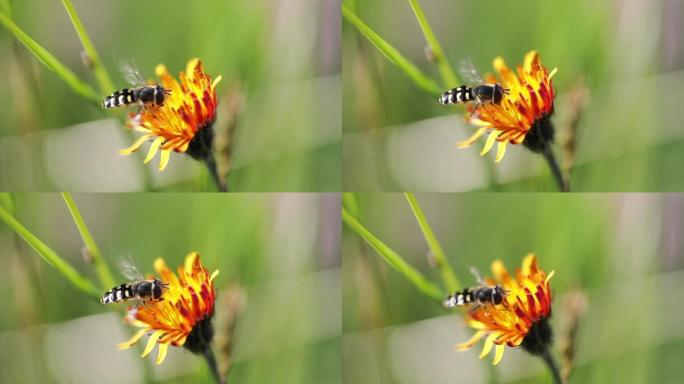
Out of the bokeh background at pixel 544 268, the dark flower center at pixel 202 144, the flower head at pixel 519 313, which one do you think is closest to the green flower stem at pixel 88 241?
the dark flower center at pixel 202 144

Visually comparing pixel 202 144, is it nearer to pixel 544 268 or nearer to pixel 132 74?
pixel 132 74

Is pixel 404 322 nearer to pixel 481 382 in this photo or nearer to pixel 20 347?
pixel 481 382

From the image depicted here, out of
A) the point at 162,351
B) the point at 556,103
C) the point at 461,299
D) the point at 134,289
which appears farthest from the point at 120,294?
the point at 556,103

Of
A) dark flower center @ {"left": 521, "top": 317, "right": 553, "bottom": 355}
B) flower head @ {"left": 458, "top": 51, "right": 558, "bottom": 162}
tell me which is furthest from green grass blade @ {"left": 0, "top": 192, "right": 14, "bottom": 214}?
dark flower center @ {"left": 521, "top": 317, "right": 553, "bottom": 355}

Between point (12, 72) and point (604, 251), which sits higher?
point (12, 72)

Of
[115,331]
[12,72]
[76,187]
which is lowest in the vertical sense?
[115,331]

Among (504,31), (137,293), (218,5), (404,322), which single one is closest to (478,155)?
(504,31)

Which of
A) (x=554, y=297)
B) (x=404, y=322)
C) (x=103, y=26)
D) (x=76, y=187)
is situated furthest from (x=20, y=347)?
(x=554, y=297)

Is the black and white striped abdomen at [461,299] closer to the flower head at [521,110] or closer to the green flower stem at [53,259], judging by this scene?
the flower head at [521,110]
